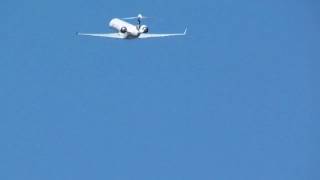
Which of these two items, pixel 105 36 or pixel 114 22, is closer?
pixel 105 36

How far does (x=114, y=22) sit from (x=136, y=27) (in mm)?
1352

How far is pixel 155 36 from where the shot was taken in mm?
40594

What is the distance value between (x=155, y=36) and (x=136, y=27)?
1.06 metres

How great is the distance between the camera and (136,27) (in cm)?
4128

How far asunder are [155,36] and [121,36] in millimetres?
1403

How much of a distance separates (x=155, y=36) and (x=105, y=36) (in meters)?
2.04

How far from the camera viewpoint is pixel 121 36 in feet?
135

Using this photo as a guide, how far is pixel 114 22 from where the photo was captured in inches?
1665

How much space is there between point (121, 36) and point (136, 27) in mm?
673

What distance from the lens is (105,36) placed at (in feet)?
130

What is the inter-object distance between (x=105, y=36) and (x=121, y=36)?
159 centimetres
